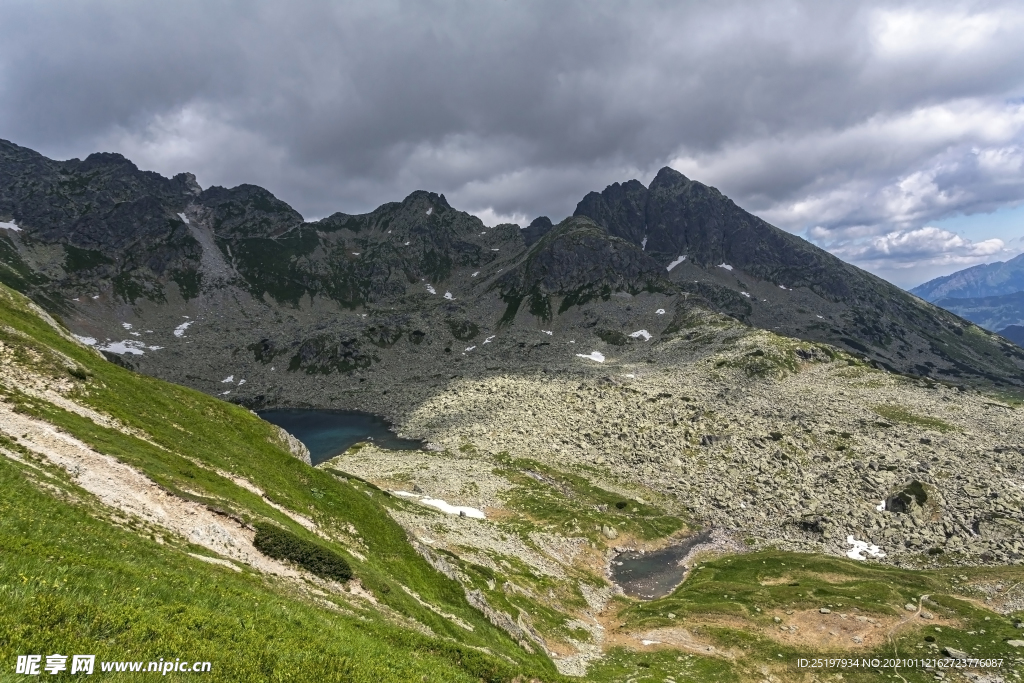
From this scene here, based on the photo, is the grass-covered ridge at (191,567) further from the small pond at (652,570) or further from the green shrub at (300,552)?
the small pond at (652,570)

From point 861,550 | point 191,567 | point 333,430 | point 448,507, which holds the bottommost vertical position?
point 861,550

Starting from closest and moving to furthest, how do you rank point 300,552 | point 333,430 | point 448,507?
point 300,552
point 448,507
point 333,430

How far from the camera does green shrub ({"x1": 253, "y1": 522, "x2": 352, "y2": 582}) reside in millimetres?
25000

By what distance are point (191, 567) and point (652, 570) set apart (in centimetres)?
5527

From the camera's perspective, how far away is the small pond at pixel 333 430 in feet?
376

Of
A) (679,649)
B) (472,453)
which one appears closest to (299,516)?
(679,649)

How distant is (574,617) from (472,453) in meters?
57.3

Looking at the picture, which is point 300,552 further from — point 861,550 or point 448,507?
point 861,550

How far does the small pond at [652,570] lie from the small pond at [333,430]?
205 feet

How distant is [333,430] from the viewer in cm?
13538

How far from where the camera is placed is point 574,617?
145 feet

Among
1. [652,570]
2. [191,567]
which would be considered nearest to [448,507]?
[652,570]

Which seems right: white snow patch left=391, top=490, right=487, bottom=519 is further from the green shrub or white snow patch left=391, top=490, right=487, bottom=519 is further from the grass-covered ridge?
the green shrub

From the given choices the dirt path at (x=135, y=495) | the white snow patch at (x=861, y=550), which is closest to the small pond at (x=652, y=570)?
the white snow patch at (x=861, y=550)
